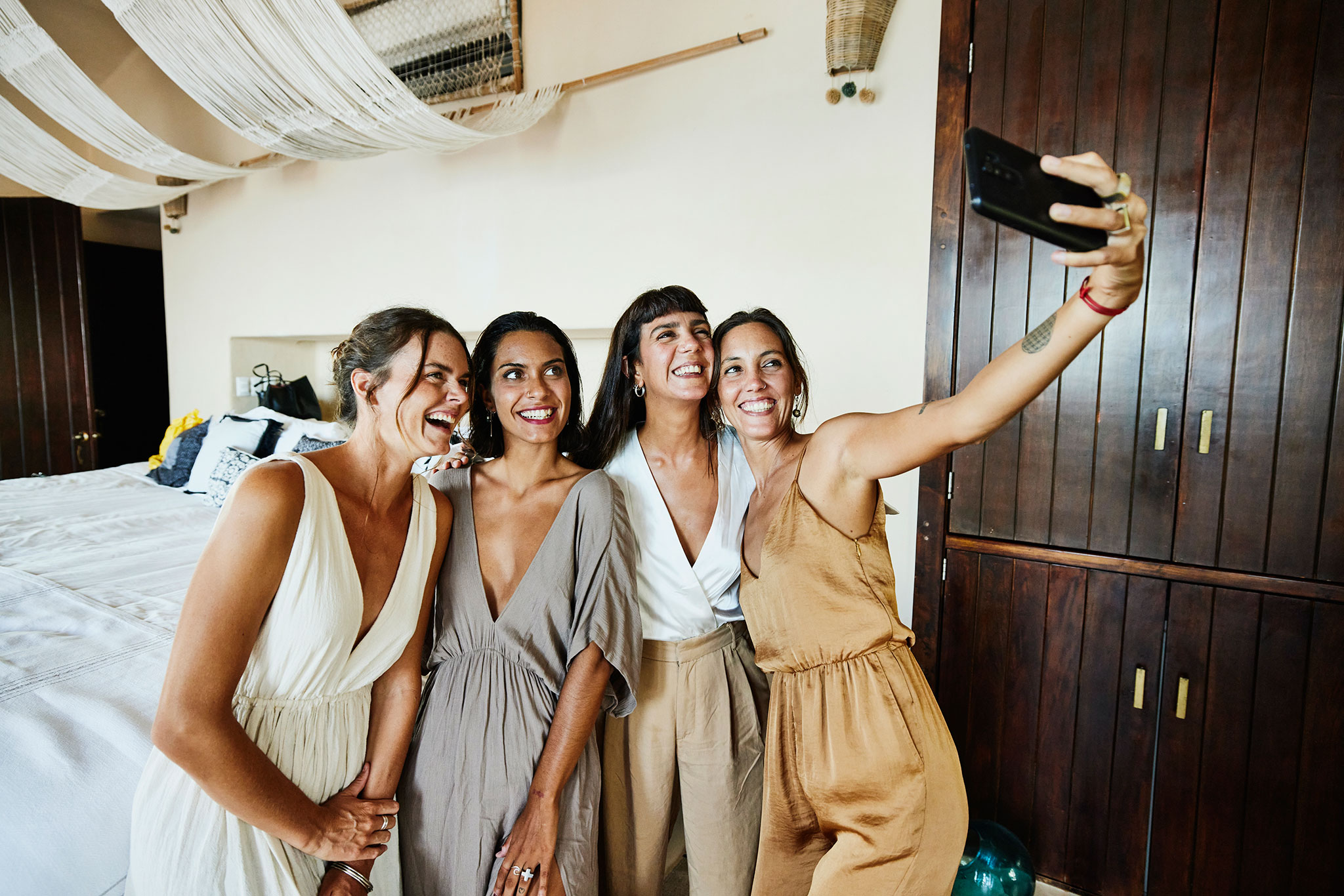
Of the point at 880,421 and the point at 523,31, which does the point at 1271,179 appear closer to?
the point at 880,421

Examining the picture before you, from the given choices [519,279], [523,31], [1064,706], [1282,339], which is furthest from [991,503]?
[523,31]

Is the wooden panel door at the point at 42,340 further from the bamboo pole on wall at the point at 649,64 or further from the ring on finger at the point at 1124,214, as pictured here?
the ring on finger at the point at 1124,214

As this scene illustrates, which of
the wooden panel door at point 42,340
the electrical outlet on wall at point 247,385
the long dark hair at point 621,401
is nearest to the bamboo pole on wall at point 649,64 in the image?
the long dark hair at point 621,401

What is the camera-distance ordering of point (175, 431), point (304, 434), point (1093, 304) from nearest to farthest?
point (1093, 304)
point (304, 434)
point (175, 431)

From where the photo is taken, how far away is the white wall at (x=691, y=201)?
2309 mm

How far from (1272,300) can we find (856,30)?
4.51ft

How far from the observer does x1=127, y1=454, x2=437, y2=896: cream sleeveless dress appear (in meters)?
1.04

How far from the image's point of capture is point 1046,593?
1.87m

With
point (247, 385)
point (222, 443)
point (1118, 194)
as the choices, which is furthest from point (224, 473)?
point (1118, 194)

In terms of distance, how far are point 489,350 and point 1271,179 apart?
69.9 inches

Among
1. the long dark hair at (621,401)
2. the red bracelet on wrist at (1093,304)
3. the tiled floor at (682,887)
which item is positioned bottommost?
the tiled floor at (682,887)

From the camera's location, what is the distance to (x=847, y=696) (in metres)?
1.24

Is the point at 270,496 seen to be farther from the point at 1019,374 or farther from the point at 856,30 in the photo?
the point at 856,30

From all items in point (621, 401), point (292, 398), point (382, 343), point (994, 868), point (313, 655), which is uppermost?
point (382, 343)
